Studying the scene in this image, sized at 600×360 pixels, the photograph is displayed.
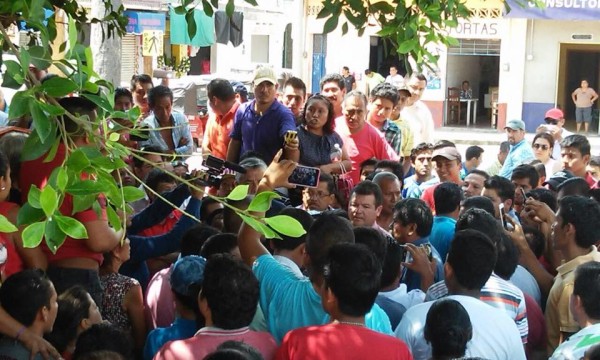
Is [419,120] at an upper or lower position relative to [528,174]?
upper

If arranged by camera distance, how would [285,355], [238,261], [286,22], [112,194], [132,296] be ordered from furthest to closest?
[286,22] → [132,296] → [238,261] → [285,355] → [112,194]

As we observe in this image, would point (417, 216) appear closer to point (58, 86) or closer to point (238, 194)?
point (238, 194)

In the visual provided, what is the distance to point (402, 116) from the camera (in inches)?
428

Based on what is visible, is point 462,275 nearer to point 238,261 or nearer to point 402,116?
point 238,261

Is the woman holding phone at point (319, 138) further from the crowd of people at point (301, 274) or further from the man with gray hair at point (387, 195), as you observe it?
the man with gray hair at point (387, 195)

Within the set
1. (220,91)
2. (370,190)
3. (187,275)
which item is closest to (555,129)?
(220,91)

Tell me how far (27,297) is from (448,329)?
5.94 ft

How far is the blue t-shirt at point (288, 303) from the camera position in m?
4.32

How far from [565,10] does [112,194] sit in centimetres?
2411

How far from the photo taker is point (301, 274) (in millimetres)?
4777

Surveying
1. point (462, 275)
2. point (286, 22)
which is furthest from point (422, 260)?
point (286, 22)

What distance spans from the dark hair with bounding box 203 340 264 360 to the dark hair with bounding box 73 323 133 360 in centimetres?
56

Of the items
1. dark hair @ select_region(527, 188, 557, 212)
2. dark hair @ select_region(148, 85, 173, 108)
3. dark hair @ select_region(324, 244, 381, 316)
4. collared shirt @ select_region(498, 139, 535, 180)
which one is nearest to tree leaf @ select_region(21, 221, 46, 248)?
dark hair @ select_region(324, 244, 381, 316)

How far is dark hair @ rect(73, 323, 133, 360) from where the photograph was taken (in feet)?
13.5
